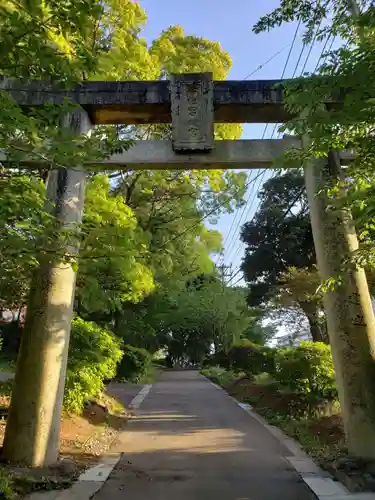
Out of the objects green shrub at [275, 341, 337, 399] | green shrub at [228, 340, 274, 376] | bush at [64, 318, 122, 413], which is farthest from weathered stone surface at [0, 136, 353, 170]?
green shrub at [228, 340, 274, 376]

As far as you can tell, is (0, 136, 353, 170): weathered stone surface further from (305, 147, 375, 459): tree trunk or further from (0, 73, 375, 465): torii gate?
(305, 147, 375, 459): tree trunk

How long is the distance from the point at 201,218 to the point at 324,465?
11.5 meters

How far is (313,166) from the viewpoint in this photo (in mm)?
6848

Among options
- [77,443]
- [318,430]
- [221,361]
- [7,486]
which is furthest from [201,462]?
[221,361]

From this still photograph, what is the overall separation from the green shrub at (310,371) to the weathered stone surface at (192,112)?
5.42m

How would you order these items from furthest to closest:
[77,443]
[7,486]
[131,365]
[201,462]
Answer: [131,365]
[77,443]
[201,462]
[7,486]

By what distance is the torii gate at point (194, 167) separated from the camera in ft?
19.6

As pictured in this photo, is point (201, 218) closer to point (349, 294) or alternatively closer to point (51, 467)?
point (349, 294)

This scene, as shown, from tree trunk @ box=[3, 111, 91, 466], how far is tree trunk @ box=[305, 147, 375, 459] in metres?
3.57

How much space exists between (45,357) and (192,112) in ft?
14.2

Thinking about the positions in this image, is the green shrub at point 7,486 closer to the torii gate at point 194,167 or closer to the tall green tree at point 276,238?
the torii gate at point 194,167

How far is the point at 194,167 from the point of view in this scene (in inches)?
284

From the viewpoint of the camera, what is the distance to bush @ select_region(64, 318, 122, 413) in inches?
340

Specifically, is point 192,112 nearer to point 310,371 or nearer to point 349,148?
point 349,148
